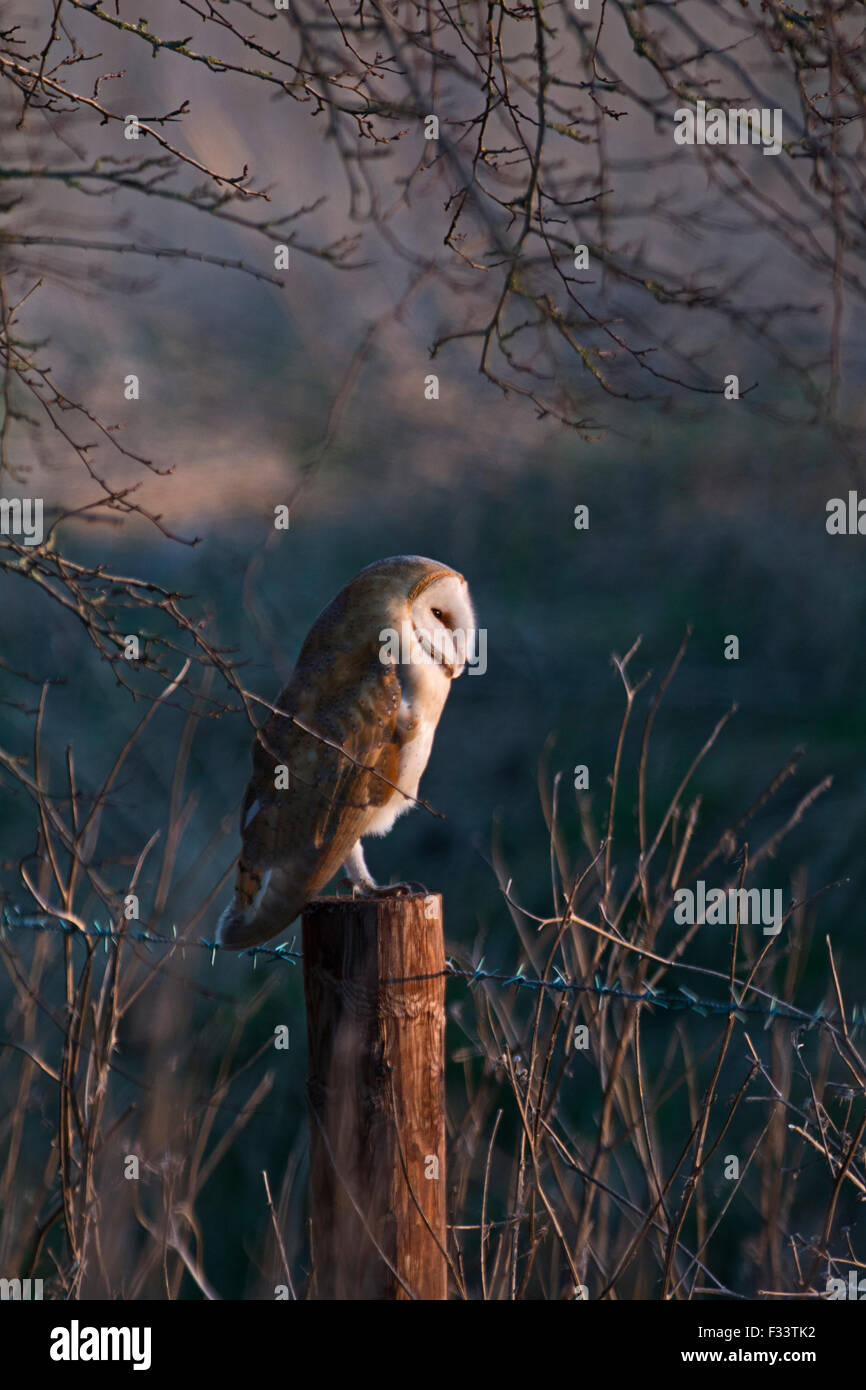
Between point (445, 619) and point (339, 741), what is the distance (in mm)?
389

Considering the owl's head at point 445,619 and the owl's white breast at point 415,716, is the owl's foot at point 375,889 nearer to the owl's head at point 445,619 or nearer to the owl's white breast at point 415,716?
the owl's white breast at point 415,716

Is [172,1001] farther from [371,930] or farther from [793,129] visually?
[793,129]

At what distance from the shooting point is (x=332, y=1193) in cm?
182

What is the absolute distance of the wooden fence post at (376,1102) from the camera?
180 centimetres

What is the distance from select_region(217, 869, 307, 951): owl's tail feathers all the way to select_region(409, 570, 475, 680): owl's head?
596mm

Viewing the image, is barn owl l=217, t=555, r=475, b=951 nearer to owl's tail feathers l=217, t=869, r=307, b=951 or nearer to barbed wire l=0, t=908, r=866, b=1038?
owl's tail feathers l=217, t=869, r=307, b=951

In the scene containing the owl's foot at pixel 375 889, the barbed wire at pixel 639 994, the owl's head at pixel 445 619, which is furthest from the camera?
the owl's head at pixel 445 619

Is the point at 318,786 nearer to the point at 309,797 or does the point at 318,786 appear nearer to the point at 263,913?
the point at 309,797

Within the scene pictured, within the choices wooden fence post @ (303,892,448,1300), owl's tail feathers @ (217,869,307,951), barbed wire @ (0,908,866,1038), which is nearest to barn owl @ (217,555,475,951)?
owl's tail feathers @ (217,869,307,951)

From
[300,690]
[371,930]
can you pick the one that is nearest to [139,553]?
[300,690]

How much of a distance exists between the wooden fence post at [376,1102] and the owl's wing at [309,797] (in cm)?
73

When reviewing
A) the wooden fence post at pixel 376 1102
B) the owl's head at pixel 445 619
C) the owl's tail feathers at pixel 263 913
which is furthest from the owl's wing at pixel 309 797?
the wooden fence post at pixel 376 1102

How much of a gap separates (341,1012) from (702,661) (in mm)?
11150

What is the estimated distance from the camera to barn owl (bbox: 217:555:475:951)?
8.57 feet
